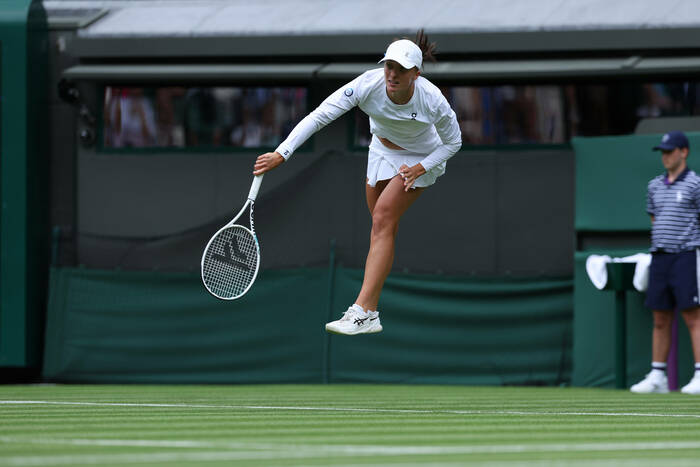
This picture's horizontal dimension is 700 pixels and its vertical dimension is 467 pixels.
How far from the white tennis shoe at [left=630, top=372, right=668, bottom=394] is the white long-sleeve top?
380 cm

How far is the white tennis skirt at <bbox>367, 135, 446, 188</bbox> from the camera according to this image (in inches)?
358

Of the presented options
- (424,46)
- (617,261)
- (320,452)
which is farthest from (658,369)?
(320,452)

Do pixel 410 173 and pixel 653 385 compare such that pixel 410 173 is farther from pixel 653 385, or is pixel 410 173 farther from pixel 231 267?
pixel 653 385

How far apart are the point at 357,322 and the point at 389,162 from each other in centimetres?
117

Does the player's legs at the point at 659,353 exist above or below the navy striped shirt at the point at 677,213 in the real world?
below

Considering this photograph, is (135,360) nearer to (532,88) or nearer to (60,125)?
(60,125)

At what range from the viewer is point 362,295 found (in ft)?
29.3

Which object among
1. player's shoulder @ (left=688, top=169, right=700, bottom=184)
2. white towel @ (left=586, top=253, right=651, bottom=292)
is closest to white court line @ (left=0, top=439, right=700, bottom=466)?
player's shoulder @ (left=688, top=169, right=700, bottom=184)

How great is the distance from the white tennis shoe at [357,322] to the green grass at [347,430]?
0.50 m

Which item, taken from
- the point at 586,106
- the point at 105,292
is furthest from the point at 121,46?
the point at 586,106

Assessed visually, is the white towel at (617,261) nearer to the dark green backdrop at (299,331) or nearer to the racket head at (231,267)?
the dark green backdrop at (299,331)

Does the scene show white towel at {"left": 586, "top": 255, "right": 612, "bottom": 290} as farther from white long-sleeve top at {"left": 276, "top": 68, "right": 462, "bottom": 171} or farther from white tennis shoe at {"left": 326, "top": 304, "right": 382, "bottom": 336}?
white tennis shoe at {"left": 326, "top": 304, "right": 382, "bottom": 336}

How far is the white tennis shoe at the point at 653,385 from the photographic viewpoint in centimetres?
1168

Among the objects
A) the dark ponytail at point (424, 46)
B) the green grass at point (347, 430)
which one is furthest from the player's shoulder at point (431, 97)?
the green grass at point (347, 430)
